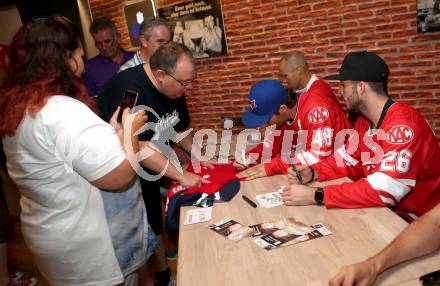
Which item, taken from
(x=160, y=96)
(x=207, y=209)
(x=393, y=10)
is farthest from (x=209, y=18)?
(x=207, y=209)

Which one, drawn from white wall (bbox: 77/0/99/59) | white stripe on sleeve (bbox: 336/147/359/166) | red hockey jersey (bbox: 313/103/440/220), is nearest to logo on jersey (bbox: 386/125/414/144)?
red hockey jersey (bbox: 313/103/440/220)

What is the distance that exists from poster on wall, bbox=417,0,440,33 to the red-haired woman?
313cm

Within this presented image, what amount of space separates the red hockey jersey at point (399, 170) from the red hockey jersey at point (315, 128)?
31 centimetres

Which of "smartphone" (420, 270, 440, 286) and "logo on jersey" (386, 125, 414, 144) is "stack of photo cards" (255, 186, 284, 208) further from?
"smartphone" (420, 270, 440, 286)

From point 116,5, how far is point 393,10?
141 inches

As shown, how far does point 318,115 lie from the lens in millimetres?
2316

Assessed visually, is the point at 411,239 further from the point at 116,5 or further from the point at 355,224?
the point at 116,5

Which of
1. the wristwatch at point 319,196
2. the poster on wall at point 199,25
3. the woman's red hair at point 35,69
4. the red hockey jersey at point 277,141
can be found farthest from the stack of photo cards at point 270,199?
the poster on wall at point 199,25

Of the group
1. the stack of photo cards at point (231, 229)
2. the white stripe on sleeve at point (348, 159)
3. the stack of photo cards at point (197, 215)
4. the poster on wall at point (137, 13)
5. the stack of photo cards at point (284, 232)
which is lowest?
the stack of photo cards at point (284, 232)

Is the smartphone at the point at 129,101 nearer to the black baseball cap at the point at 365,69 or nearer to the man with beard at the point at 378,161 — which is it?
the man with beard at the point at 378,161

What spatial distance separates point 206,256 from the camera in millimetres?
1462

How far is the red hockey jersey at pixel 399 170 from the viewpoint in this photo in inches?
66.0

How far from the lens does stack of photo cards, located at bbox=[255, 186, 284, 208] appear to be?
5.97ft

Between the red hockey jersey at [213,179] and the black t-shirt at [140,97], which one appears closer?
the red hockey jersey at [213,179]
